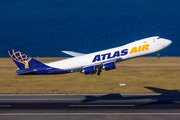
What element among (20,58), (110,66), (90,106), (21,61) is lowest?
(90,106)

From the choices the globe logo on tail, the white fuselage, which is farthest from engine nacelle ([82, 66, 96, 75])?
the globe logo on tail

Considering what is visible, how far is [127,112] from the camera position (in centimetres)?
3772

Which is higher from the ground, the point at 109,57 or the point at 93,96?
the point at 109,57

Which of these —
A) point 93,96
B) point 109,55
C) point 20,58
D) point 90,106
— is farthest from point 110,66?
point 20,58

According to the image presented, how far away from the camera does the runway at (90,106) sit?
1435 inches

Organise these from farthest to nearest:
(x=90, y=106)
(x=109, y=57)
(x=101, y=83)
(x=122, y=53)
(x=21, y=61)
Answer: (x=101, y=83), (x=21, y=61), (x=90, y=106), (x=122, y=53), (x=109, y=57)

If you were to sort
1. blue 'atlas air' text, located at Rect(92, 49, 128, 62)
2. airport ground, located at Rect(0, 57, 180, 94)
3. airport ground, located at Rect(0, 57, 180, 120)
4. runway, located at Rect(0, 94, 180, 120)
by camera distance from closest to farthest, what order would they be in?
1. runway, located at Rect(0, 94, 180, 120)
2. airport ground, located at Rect(0, 57, 180, 120)
3. blue 'atlas air' text, located at Rect(92, 49, 128, 62)
4. airport ground, located at Rect(0, 57, 180, 94)

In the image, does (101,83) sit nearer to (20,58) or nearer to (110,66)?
(110,66)

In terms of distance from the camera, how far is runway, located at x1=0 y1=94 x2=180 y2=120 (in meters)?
36.4

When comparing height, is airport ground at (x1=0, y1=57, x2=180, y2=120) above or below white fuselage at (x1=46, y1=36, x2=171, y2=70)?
below

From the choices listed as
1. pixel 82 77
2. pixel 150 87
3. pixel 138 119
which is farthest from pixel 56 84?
pixel 138 119

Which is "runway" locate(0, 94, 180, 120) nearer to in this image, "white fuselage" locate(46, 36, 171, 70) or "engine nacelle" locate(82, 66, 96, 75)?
"engine nacelle" locate(82, 66, 96, 75)

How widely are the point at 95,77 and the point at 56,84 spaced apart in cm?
1390

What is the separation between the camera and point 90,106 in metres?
41.6
